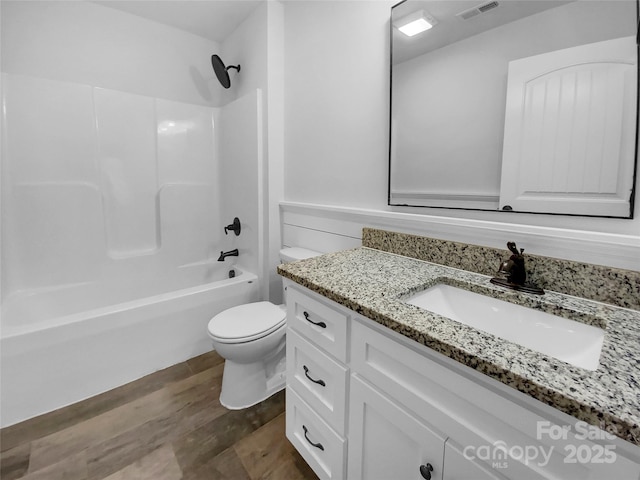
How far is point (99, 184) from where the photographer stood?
2.14 meters

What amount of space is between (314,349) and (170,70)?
2.53 metres

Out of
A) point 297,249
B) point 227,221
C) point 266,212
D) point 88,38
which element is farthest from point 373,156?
point 88,38

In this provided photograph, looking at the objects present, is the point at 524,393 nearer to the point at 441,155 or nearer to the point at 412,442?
the point at 412,442

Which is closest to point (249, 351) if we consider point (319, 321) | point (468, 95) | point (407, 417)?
point (319, 321)

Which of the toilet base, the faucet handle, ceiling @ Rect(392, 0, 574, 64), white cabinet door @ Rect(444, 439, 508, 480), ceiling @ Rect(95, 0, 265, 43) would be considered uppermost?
ceiling @ Rect(95, 0, 265, 43)

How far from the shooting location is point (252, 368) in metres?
1.62

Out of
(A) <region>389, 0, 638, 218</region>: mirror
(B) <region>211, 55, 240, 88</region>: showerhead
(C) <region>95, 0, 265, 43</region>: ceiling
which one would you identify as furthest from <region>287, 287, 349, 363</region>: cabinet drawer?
(C) <region>95, 0, 265, 43</region>: ceiling

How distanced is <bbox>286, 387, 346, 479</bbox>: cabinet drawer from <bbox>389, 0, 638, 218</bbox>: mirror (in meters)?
0.97

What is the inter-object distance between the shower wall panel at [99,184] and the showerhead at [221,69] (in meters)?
0.32

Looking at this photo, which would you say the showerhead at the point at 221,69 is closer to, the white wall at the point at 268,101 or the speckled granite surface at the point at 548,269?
the white wall at the point at 268,101

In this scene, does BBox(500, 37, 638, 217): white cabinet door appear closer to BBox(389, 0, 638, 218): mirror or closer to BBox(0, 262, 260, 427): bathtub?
BBox(389, 0, 638, 218): mirror

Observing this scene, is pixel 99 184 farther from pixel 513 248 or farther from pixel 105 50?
pixel 513 248

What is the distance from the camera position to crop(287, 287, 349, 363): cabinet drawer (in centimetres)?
91

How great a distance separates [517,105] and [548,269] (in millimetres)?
555
